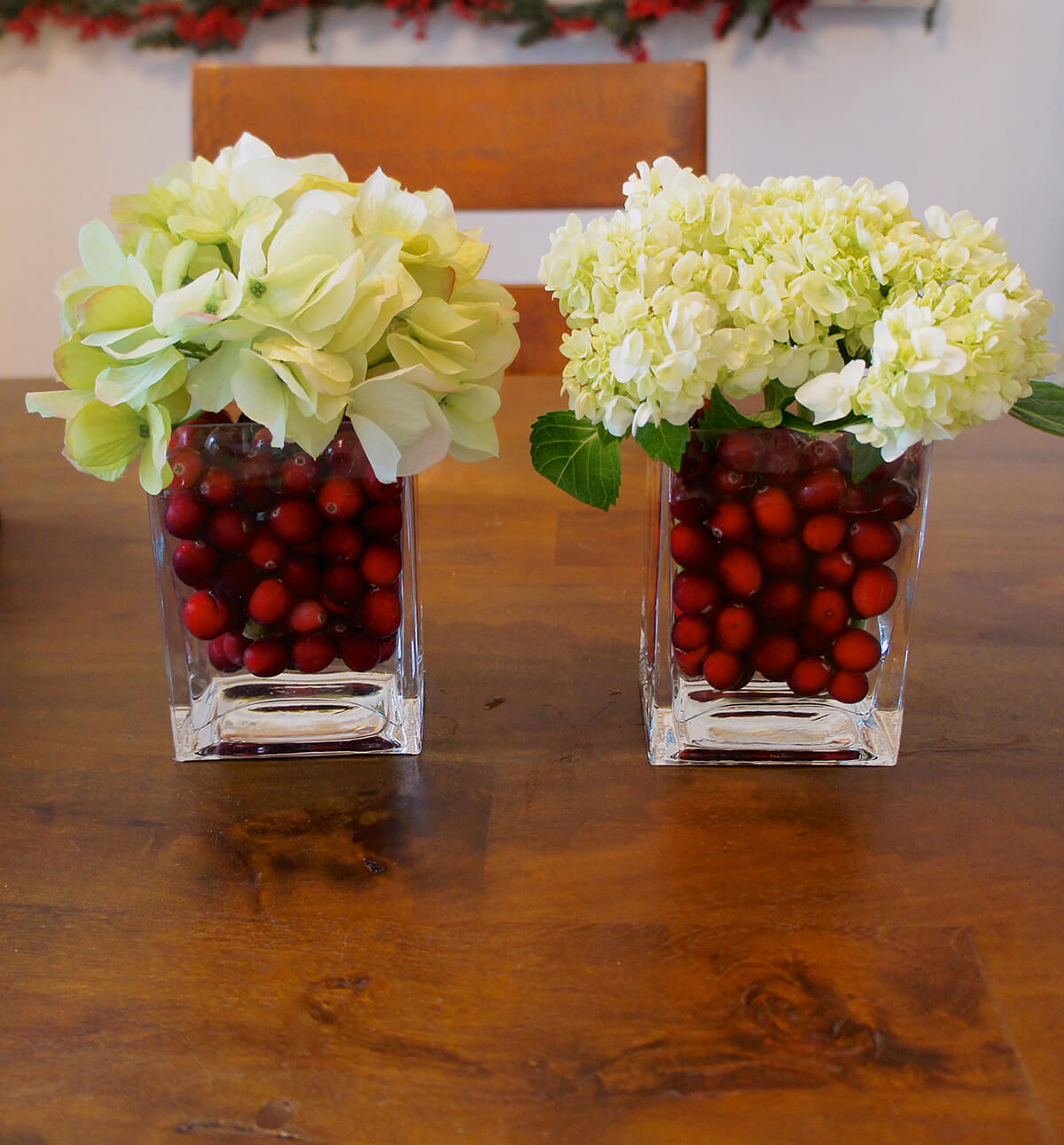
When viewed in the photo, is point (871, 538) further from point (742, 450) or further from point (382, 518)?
point (382, 518)

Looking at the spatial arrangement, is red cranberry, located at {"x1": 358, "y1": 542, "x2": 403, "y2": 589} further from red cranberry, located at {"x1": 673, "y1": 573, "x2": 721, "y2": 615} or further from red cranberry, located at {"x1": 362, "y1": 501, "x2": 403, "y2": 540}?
red cranberry, located at {"x1": 673, "y1": 573, "x2": 721, "y2": 615}

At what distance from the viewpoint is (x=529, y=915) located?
45 cm

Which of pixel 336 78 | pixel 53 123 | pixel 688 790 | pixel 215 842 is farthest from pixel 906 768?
pixel 53 123

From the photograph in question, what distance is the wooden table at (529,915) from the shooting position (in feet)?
1.21

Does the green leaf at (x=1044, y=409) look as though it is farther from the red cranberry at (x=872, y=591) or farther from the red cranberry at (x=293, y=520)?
the red cranberry at (x=293, y=520)

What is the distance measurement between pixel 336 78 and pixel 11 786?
3.12 ft

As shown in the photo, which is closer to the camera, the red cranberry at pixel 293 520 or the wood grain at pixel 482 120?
the red cranberry at pixel 293 520

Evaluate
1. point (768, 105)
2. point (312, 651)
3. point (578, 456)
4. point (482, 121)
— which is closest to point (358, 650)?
point (312, 651)

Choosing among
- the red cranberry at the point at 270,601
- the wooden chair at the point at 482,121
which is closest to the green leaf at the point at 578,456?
the red cranberry at the point at 270,601

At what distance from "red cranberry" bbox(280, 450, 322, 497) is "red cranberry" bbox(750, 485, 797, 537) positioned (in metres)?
0.19

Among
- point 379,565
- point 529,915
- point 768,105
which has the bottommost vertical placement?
point 529,915

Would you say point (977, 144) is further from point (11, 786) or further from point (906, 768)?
point (11, 786)

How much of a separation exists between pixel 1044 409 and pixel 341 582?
325 millimetres

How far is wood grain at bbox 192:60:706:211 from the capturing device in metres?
1.22
